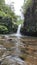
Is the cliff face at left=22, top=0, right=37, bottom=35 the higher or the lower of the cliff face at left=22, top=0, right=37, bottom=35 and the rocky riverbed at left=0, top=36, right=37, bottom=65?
the lower

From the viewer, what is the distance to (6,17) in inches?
1323

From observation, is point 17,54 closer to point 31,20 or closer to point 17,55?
point 17,55

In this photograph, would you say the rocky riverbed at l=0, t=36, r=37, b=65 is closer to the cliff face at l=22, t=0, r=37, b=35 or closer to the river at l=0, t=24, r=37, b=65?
the river at l=0, t=24, r=37, b=65

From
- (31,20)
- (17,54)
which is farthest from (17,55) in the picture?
(31,20)

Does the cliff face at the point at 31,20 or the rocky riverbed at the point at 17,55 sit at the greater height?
the rocky riverbed at the point at 17,55

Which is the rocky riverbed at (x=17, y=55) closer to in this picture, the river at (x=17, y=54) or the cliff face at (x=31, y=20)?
the river at (x=17, y=54)

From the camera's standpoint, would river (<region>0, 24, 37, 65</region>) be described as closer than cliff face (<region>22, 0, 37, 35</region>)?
Yes

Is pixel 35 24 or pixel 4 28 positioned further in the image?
pixel 4 28

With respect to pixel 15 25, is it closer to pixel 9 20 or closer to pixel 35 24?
pixel 9 20

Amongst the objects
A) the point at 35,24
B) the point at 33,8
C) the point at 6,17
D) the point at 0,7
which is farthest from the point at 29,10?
the point at 0,7

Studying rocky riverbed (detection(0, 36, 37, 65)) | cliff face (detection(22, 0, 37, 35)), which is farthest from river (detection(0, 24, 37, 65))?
cliff face (detection(22, 0, 37, 35))

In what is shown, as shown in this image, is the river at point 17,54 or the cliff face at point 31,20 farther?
the cliff face at point 31,20

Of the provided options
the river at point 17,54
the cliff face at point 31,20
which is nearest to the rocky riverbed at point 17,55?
the river at point 17,54

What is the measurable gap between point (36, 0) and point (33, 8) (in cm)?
142
